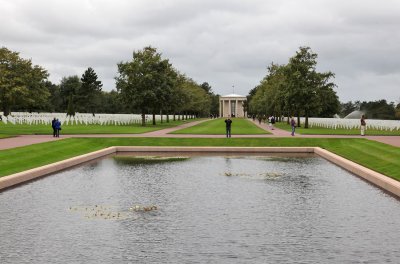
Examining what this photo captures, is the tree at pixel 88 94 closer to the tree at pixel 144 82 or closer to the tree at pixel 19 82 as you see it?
the tree at pixel 19 82

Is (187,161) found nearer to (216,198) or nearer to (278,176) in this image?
(278,176)

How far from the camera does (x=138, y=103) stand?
6600 centimetres

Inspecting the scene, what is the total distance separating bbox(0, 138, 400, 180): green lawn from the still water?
2.49 meters

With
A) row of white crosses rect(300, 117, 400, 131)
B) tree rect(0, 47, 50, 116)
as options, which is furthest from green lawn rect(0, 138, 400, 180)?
tree rect(0, 47, 50, 116)

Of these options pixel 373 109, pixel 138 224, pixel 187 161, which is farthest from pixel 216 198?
pixel 373 109

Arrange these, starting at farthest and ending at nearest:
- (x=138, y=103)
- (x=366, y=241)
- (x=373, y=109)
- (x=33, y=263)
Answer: (x=373, y=109) < (x=138, y=103) < (x=366, y=241) < (x=33, y=263)

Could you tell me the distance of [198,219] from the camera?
41.1 feet

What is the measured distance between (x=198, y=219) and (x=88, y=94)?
388 feet

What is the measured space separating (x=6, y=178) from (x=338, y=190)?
11.1m

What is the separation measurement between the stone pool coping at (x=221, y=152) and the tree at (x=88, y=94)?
93152 millimetres

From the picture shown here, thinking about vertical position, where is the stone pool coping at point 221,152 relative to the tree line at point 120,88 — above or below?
below

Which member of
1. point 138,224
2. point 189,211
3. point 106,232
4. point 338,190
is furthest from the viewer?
point 338,190

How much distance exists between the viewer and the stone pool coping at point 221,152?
1736 cm

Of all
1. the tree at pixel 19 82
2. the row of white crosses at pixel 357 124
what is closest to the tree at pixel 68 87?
the tree at pixel 19 82
